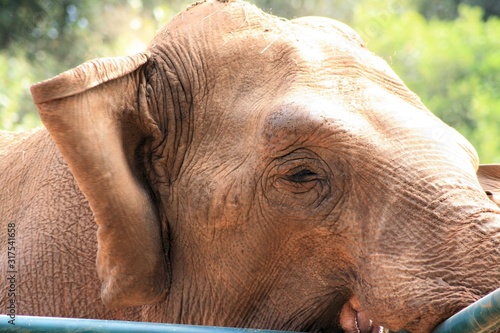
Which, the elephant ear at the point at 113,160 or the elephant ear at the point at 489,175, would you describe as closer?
the elephant ear at the point at 113,160

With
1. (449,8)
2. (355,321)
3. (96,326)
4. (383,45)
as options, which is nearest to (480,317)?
(355,321)

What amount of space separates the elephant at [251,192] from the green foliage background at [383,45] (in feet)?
38.0

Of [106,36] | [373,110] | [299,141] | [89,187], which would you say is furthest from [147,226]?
[106,36]

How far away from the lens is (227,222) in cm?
412

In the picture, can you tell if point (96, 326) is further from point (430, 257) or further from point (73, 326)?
point (430, 257)

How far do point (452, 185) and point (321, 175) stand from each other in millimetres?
520

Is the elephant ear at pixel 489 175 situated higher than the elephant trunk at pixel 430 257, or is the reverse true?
the elephant trunk at pixel 430 257

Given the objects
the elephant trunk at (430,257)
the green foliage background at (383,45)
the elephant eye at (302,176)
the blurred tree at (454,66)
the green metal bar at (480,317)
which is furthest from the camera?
the green foliage background at (383,45)

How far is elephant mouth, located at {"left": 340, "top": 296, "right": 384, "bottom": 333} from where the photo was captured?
4.02 metres

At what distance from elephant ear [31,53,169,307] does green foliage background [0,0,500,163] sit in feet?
38.6

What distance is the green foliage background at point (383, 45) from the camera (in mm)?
17172

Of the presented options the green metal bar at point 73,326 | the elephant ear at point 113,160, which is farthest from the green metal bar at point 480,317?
the elephant ear at point 113,160

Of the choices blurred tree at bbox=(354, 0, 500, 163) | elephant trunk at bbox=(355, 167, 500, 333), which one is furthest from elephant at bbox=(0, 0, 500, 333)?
blurred tree at bbox=(354, 0, 500, 163)

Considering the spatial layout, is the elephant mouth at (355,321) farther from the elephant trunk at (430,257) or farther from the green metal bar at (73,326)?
the green metal bar at (73,326)
